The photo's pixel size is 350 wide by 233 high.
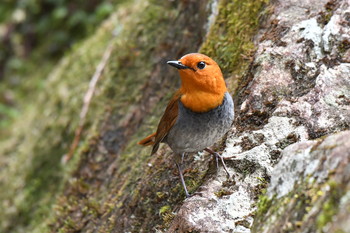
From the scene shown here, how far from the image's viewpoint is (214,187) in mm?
3320

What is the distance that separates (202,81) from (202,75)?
46 millimetres

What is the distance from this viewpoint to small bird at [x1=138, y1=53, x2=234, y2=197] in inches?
140

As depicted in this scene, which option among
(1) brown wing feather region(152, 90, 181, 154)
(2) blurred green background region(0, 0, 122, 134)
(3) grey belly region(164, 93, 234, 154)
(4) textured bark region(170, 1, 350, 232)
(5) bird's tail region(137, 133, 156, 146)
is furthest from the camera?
(2) blurred green background region(0, 0, 122, 134)

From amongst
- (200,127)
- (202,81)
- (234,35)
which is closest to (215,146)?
(200,127)

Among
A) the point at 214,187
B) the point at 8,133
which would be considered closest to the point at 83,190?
the point at 214,187

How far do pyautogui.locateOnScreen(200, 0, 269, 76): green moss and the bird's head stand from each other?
0.57 m

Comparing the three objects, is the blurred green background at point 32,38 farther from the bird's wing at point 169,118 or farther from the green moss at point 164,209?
the green moss at point 164,209

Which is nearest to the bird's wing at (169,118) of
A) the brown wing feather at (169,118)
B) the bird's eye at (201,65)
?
the brown wing feather at (169,118)

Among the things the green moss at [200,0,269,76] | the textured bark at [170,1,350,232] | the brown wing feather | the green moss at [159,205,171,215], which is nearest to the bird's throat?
the brown wing feather

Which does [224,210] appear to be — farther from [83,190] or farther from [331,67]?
[83,190]

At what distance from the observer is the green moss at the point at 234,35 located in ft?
13.9

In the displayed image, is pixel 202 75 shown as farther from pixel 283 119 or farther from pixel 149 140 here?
pixel 149 140

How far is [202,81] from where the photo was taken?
3578 millimetres

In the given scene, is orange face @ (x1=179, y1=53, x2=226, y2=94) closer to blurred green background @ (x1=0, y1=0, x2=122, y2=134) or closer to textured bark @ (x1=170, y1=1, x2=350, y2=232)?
textured bark @ (x1=170, y1=1, x2=350, y2=232)
